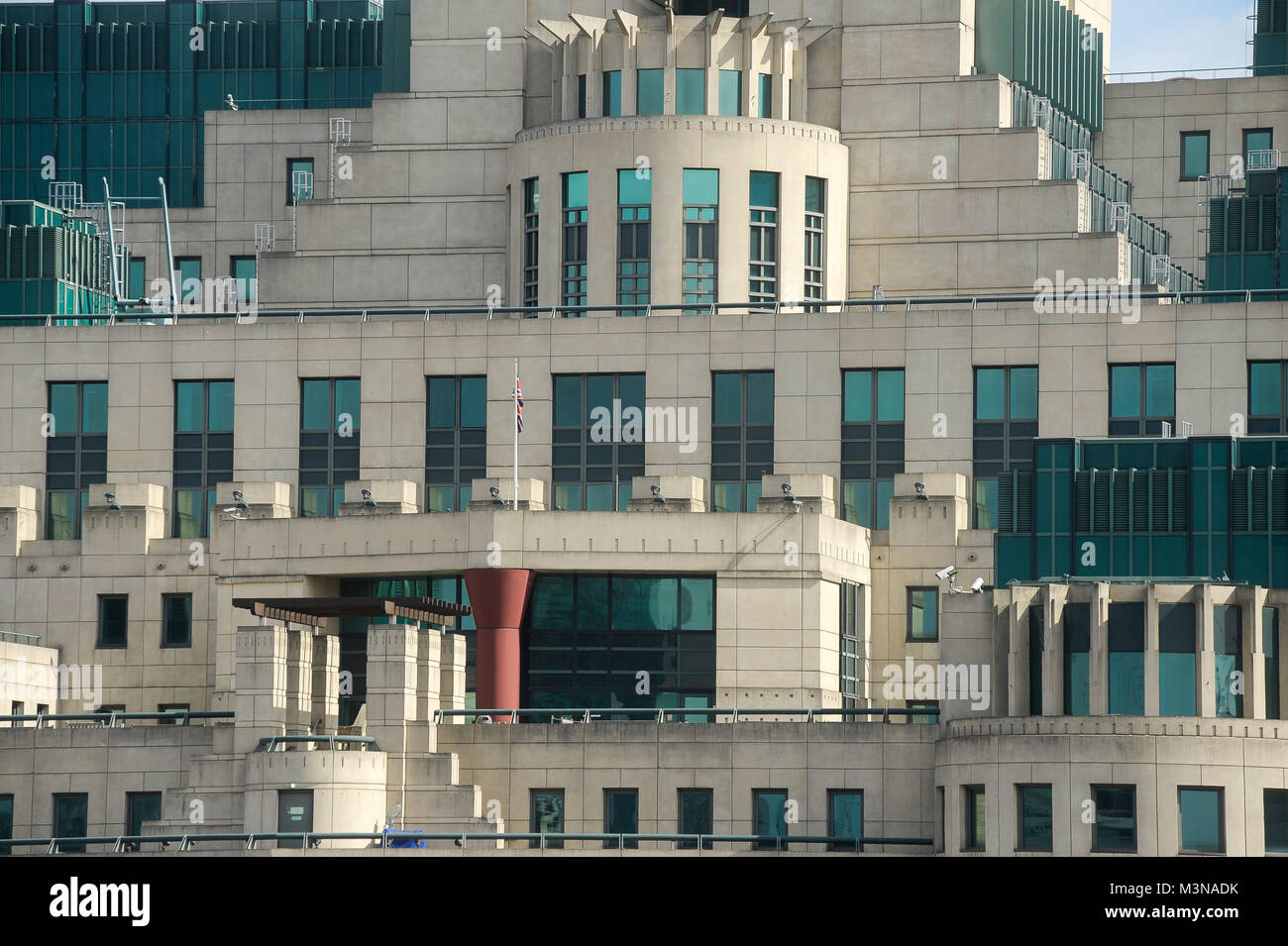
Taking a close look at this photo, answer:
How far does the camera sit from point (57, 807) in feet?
255

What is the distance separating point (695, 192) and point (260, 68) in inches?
1846

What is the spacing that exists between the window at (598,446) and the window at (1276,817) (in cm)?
3080

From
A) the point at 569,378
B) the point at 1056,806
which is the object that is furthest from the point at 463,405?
the point at 1056,806

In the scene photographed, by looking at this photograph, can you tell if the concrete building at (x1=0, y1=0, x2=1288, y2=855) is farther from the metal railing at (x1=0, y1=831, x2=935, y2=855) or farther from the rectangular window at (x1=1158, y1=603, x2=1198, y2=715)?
the metal railing at (x1=0, y1=831, x2=935, y2=855)

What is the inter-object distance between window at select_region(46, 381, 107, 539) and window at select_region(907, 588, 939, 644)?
30.6 meters

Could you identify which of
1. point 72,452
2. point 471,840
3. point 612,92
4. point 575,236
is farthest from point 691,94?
point 471,840

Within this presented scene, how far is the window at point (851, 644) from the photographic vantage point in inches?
3287

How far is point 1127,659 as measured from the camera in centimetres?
6881

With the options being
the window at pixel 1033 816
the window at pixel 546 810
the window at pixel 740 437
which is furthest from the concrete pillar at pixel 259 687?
the window at pixel 1033 816

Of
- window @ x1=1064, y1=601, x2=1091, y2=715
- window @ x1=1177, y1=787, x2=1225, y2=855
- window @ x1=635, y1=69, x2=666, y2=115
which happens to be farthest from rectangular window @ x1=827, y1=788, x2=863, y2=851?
window @ x1=635, y1=69, x2=666, y2=115

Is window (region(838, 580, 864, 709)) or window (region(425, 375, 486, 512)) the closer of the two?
window (region(838, 580, 864, 709))

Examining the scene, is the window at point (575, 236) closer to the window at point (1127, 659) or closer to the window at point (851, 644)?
the window at point (851, 644)

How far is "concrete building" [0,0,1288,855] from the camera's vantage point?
234 feet
